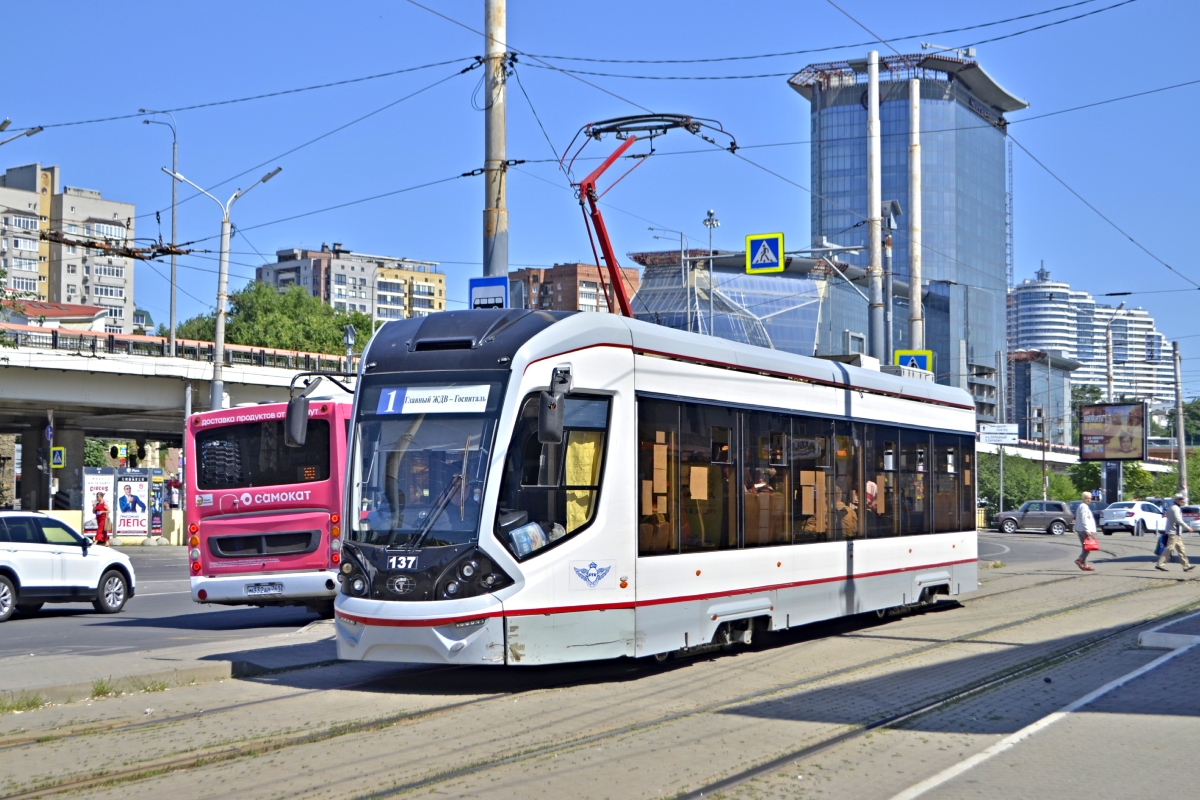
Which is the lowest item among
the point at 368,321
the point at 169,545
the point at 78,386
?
the point at 169,545

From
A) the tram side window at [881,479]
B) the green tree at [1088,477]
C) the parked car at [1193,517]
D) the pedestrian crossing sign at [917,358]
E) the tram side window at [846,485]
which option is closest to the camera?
the tram side window at [846,485]

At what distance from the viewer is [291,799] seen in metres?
6.90

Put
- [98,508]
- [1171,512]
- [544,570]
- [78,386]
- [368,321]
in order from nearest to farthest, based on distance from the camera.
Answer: [544,570]
[1171,512]
[98,508]
[78,386]
[368,321]

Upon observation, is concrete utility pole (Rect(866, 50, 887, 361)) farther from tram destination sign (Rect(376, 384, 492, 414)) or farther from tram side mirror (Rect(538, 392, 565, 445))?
tram side mirror (Rect(538, 392, 565, 445))

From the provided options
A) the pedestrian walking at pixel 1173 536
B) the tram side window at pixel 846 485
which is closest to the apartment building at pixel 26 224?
the pedestrian walking at pixel 1173 536

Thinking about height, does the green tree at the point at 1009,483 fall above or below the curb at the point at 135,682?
above

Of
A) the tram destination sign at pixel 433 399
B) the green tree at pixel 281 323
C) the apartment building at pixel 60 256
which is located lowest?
the tram destination sign at pixel 433 399

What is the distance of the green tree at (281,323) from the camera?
11000 cm

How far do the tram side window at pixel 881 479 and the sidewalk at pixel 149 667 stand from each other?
245 inches

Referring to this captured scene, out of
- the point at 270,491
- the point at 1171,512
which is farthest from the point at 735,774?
the point at 1171,512

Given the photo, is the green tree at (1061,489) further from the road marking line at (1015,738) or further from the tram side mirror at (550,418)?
the tram side mirror at (550,418)

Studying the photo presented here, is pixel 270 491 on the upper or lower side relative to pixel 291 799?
upper

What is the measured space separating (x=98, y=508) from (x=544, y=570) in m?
33.9

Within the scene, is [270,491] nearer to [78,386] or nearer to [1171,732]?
[1171,732]
